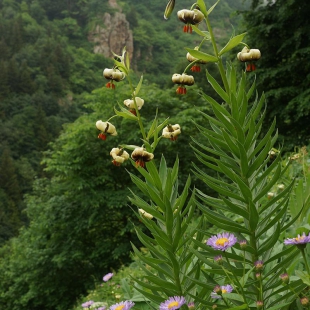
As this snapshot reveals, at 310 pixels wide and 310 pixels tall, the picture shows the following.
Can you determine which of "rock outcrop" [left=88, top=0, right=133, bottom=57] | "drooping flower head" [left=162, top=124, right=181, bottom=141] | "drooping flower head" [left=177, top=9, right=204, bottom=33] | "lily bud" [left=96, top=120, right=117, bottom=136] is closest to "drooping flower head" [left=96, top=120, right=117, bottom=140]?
"lily bud" [left=96, top=120, right=117, bottom=136]

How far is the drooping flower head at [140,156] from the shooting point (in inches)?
51.4

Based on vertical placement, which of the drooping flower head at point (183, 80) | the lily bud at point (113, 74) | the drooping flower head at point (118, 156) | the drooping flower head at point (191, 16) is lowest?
the drooping flower head at point (118, 156)

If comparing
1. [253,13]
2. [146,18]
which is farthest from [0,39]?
[253,13]

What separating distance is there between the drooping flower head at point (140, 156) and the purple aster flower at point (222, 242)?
341 mm

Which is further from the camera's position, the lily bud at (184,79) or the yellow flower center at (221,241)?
the lily bud at (184,79)

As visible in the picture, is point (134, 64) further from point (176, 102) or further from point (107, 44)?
point (176, 102)

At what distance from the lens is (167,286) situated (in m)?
1.23

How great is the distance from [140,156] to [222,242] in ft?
1.30

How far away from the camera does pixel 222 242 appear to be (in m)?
1.10

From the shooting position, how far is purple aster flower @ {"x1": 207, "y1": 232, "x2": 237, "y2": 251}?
42.2 inches

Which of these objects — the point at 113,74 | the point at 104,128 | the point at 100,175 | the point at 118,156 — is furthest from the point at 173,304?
the point at 100,175

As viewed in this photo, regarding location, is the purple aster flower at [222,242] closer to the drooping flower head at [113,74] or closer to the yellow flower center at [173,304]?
the yellow flower center at [173,304]

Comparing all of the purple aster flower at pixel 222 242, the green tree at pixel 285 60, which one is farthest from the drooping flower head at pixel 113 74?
the green tree at pixel 285 60

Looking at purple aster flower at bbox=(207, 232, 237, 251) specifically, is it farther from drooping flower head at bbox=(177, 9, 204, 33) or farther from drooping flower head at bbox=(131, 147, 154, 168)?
drooping flower head at bbox=(177, 9, 204, 33)
